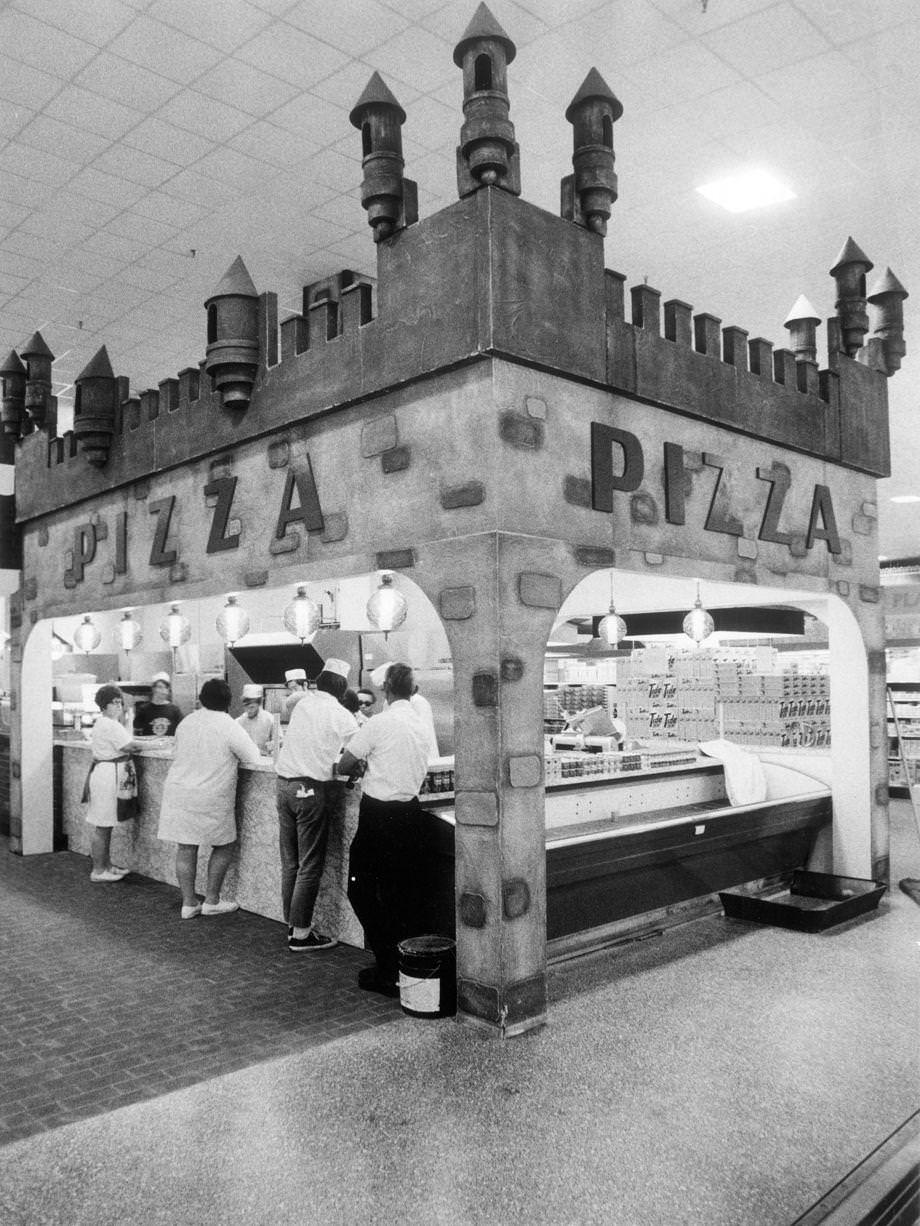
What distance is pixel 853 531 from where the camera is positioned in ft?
23.7

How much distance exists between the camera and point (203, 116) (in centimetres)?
639

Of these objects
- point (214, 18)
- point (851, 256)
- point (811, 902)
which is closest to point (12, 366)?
point (214, 18)

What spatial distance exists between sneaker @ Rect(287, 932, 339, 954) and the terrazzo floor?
94 centimetres

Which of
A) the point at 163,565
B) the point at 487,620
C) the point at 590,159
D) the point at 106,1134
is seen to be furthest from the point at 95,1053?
the point at 590,159

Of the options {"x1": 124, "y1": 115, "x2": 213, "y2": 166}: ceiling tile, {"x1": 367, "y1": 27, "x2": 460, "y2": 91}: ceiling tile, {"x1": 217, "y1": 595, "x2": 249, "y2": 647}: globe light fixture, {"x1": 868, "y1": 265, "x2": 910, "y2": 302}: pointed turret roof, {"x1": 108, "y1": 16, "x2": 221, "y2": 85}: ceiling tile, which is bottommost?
{"x1": 217, "y1": 595, "x2": 249, "y2": 647}: globe light fixture

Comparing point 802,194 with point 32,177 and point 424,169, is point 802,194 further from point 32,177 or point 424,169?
point 32,177

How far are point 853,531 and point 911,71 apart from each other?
306 cm

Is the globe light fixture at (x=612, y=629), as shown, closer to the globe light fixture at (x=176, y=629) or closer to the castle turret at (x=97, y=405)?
the globe light fixture at (x=176, y=629)

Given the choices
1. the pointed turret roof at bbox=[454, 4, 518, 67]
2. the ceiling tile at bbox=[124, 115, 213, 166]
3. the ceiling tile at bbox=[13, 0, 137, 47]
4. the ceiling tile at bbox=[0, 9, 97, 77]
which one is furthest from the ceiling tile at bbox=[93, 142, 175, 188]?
the pointed turret roof at bbox=[454, 4, 518, 67]

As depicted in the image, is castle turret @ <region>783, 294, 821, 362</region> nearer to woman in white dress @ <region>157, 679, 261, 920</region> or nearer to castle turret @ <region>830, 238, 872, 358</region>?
castle turret @ <region>830, 238, 872, 358</region>

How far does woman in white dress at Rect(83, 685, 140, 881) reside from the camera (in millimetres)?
7910

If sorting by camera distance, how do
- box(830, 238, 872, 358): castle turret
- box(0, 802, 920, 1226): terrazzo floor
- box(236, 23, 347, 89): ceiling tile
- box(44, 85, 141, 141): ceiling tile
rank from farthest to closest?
box(830, 238, 872, 358): castle turret
box(44, 85, 141, 141): ceiling tile
box(236, 23, 347, 89): ceiling tile
box(0, 802, 920, 1226): terrazzo floor

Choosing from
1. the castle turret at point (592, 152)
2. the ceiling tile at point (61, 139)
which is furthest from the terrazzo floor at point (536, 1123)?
the ceiling tile at point (61, 139)

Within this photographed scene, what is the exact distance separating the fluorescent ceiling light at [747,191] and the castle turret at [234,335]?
3.67 m
